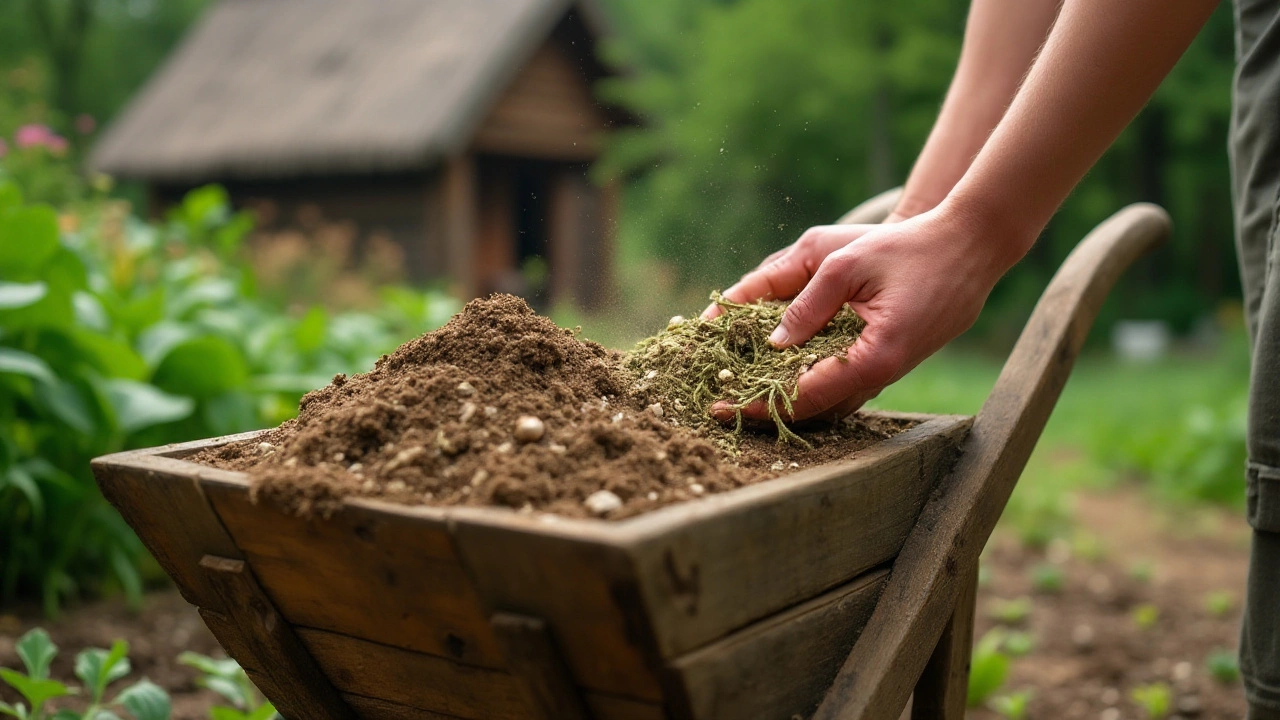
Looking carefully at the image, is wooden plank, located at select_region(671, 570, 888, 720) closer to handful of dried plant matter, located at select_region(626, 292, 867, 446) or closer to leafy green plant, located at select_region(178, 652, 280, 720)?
handful of dried plant matter, located at select_region(626, 292, 867, 446)

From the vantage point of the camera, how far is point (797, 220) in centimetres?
180

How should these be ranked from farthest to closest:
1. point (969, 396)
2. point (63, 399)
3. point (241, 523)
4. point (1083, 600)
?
1. point (969, 396)
2. point (1083, 600)
3. point (63, 399)
4. point (241, 523)

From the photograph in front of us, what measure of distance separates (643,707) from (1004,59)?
4.19ft

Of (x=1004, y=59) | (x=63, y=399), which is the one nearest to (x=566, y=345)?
(x=1004, y=59)

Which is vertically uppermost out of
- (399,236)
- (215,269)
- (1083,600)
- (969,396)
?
(215,269)

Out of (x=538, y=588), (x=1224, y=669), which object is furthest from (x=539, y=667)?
(x=1224, y=669)

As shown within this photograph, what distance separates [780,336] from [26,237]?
2112mm

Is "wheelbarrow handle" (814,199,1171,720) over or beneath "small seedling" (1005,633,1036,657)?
over

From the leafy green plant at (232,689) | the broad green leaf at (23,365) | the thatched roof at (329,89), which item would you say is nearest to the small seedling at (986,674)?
the leafy green plant at (232,689)

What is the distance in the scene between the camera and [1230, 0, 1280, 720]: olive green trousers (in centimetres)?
132

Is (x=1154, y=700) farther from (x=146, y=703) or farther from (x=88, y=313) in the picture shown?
(x=88, y=313)

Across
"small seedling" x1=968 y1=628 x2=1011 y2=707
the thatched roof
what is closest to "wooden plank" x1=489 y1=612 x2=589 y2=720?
"small seedling" x1=968 y1=628 x2=1011 y2=707

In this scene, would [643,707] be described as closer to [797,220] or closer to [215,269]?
[797,220]

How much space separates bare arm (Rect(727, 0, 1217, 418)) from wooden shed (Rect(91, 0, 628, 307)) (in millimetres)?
9103
